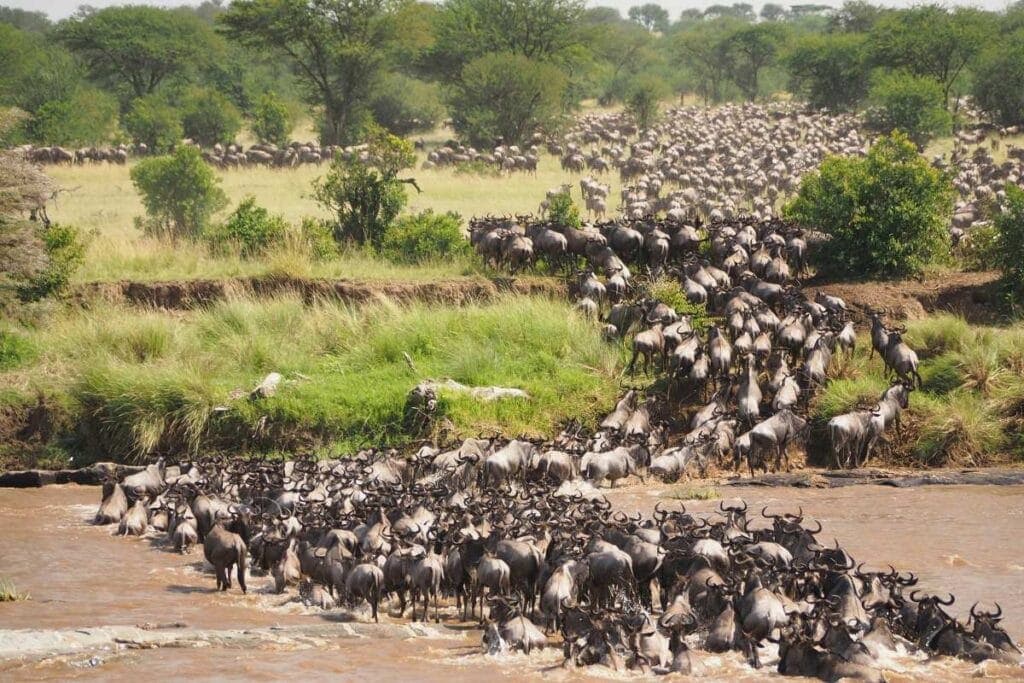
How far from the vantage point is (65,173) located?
40688 mm

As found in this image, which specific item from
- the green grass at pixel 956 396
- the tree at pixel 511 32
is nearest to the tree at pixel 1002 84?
the tree at pixel 511 32

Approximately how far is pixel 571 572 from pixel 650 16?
164004mm

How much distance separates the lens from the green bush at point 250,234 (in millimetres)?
23094

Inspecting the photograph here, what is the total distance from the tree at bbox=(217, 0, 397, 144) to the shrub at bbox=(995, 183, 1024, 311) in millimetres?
31716

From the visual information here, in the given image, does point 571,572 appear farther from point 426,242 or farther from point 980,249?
point 980,249

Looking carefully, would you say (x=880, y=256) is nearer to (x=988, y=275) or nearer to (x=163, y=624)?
(x=988, y=275)

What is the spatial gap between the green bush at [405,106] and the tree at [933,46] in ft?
61.8

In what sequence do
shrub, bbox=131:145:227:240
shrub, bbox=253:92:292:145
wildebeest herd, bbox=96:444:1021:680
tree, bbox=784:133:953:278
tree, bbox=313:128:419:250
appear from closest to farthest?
wildebeest herd, bbox=96:444:1021:680, tree, bbox=784:133:953:278, tree, bbox=313:128:419:250, shrub, bbox=131:145:227:240, shrub, bbox=253:92:292:145

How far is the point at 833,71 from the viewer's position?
198 ft

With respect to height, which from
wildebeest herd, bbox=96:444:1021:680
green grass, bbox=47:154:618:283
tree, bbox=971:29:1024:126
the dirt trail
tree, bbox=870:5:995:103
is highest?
tree, bbox=870:5:995:103

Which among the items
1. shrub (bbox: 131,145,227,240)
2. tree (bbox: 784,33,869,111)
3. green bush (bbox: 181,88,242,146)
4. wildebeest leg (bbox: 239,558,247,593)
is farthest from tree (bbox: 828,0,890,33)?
wildebeest leg (bbox: 239,558,247,593)

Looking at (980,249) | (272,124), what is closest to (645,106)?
(272,124)

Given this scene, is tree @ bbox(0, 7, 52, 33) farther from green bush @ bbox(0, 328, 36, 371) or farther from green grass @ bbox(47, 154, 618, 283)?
green bush @ bbox(0, 328, 36, 371)

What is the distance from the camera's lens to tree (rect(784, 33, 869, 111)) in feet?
195
